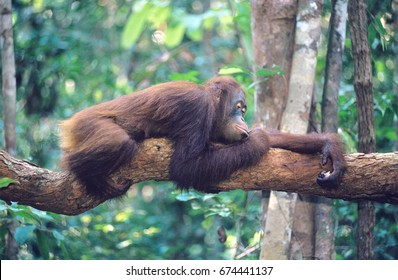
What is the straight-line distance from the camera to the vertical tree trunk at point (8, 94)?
15.6 feet

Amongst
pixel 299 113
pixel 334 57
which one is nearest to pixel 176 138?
pixel 299 113

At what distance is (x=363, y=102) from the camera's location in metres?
4.39

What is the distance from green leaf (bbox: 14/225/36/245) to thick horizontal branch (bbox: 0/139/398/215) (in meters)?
0.44

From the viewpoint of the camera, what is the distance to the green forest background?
5.13 m

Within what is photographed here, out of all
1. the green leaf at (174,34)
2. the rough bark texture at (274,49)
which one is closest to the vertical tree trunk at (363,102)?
the rough bark texture at (274,49)

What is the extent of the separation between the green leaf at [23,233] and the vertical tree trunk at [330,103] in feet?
7.64

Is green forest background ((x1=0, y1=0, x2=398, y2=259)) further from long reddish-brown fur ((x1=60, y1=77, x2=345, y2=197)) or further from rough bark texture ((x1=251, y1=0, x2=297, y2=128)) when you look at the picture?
long reddish-brown fur ((x1=60, y1=77, x2=345, y2=197))

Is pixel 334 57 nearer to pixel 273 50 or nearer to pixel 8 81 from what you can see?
pixel 273 50

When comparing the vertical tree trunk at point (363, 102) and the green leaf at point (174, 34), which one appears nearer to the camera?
the vertical tree trunk at point (363, 102)

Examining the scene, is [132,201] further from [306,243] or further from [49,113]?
[306,243]

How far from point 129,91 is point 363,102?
12.3ft

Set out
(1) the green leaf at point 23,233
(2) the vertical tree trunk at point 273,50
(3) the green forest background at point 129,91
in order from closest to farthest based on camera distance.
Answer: (1) the green leaf at point 23,233 → (2) the vertical tree trunk at point 273,50 → (3) the green forest background at point 129,91

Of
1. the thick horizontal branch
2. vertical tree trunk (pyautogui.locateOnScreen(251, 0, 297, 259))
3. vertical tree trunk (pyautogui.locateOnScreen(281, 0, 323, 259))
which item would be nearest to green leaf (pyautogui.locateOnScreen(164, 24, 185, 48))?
vertical tree trunk (pyautogui.locateOnScreen(251, 0, 297, 259))

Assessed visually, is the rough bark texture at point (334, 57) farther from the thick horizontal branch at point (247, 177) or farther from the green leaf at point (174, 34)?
the green leaf at point (174, 34)
